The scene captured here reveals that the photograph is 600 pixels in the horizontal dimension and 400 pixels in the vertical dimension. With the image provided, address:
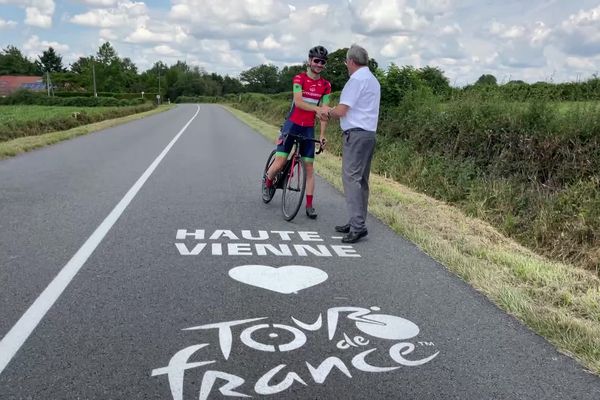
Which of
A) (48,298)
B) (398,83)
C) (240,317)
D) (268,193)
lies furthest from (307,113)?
(398,83)

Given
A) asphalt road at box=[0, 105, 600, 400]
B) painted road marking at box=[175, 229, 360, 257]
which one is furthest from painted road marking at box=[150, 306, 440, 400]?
painted road marking at box=[175, 229, 360, 257]

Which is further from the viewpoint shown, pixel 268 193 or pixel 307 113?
pixel 268 193

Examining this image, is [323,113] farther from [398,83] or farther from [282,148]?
[398,83]

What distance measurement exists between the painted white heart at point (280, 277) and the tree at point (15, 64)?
163045 millimetres

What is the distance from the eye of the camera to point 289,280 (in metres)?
4.89

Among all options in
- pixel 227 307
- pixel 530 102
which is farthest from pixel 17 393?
pixel 530 102

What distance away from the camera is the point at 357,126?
6.18 meters

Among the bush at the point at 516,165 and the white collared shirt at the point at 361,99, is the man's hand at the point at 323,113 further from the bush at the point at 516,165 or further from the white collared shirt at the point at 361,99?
the bush at the point at 516,165

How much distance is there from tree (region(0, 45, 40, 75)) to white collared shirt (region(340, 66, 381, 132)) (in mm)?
162286

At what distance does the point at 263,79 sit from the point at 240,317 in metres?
153

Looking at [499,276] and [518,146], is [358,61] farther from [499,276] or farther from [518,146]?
[518,146]

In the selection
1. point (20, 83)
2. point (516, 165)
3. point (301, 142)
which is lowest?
point (20, 83)

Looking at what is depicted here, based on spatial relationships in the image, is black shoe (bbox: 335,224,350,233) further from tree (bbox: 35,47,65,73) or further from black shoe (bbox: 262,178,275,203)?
tree (bbox: 35,47,65,73)

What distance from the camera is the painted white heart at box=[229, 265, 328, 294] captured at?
15.5ft
